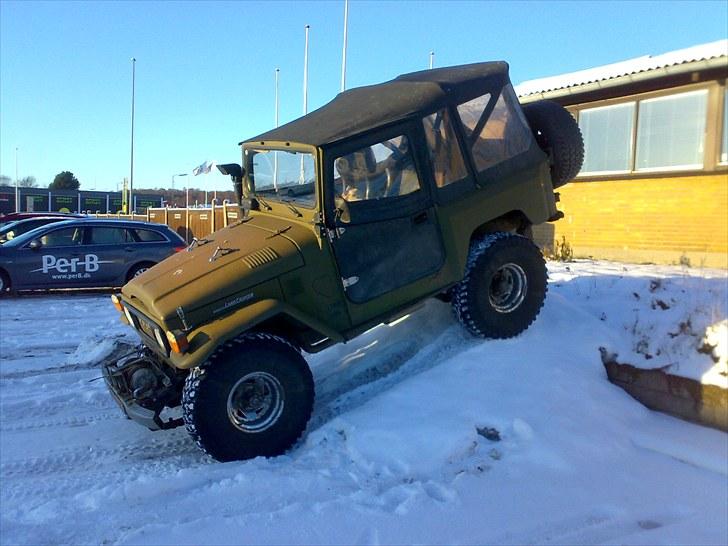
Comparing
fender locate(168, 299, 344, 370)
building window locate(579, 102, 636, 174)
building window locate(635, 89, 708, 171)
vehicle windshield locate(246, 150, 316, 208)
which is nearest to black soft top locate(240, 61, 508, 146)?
vehicle windshield locate(246, 150, 316, 208)

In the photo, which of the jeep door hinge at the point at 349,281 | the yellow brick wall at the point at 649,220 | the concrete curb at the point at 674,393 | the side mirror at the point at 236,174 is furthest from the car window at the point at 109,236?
the concrete curb at the point at 674,393

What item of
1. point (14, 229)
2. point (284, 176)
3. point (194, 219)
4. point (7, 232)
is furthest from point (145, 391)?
point (194, 219)

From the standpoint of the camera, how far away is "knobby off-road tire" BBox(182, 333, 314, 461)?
4250 millimetres

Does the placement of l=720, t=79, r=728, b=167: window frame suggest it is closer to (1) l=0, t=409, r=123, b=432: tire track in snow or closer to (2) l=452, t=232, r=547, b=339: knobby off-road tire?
(2) l=452, t=232, r=547, b=339: knobby off-road tire

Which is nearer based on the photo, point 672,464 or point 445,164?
point 672,464

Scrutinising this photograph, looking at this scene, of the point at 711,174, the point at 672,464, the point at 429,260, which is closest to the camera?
the point at 672,464

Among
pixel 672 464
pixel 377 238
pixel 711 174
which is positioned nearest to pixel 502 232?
pixel 377 238

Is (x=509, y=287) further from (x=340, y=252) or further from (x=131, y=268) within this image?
(x=131, y=268)

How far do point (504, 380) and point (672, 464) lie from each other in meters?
1.29

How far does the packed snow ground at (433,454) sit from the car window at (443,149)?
1.38 m

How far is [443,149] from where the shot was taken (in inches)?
212

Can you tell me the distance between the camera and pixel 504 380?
16.3ft

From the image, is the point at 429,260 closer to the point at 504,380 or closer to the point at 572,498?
the point at 504,380

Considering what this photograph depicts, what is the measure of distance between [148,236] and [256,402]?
8940mm
